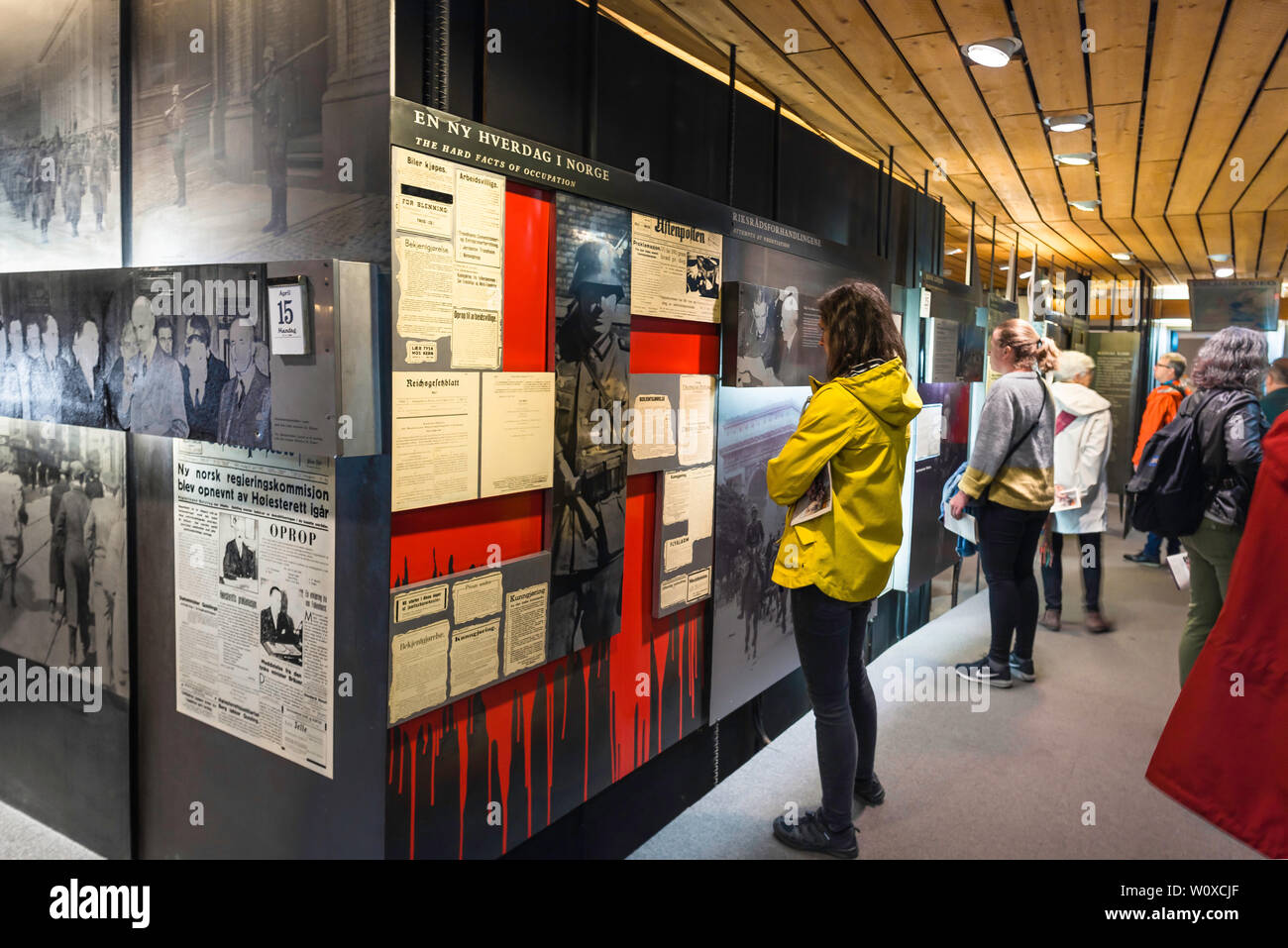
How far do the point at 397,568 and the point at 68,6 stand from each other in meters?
1.89

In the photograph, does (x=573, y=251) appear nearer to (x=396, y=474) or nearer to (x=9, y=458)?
(x=396, y=474)

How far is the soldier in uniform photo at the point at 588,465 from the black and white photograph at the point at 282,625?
0.62m

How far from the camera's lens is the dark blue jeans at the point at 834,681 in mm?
2455

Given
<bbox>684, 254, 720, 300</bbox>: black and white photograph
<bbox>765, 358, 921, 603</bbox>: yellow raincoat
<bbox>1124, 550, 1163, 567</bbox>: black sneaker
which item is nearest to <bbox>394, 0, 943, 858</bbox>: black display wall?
<bbox>684, 254, 720, 300</bbox>: black and white photograph

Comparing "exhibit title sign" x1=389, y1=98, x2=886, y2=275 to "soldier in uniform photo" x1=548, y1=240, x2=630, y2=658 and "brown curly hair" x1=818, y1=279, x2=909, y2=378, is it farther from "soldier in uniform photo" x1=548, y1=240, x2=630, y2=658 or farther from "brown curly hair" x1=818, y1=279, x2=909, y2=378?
"brown curly hair" x1=818, y1=279, x2=909, y2=378

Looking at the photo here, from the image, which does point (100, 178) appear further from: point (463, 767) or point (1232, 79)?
point (1232, 79)

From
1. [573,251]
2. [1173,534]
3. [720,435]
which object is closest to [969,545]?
[1173,534]

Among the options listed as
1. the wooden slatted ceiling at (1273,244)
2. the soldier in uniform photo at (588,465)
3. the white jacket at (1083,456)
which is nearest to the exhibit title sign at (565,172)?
the soldier in uniform photo at (588,465)

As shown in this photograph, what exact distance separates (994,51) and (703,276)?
4.34 feet

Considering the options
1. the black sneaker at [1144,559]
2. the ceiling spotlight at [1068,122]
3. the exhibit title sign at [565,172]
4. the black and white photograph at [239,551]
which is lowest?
the black sneaker at [1144,559]

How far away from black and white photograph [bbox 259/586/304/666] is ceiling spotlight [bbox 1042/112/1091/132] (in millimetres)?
3638

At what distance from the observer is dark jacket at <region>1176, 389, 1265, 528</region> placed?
2988mm

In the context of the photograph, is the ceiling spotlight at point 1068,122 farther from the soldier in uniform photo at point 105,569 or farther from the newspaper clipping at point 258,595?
the soldier in uniform photo at point 105,569
